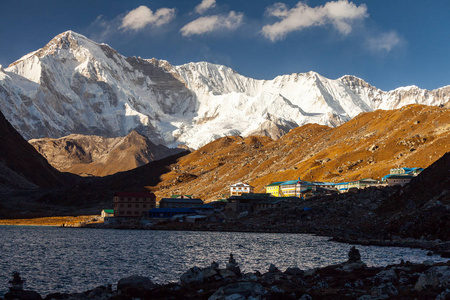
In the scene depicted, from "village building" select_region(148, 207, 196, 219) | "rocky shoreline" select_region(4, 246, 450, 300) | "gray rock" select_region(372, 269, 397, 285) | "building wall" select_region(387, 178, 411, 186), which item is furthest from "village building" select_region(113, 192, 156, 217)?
"gray rock" select_region(372, 269, 397, 285)

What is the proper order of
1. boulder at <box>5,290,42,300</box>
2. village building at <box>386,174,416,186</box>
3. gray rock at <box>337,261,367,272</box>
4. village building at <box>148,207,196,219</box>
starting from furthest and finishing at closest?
village building at <box>148,207,196,219</box>, village building at <box>386,174,416,186</box>, gray rock at <box>337,261,367,272</box>, boulder at <box>5,290,42,300</box>

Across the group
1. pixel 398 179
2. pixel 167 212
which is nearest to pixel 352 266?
pixel 398 179

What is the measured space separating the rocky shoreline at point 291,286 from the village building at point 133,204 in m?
129

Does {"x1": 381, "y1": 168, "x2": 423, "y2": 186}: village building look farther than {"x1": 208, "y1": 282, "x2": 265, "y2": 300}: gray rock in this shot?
Yes

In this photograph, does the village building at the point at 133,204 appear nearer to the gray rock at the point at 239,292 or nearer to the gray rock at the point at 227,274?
the gray rock at the point at 227,274

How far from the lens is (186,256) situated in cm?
7006

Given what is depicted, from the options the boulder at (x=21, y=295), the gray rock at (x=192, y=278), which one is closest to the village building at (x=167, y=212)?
the gray rock at (x=192, y=278)

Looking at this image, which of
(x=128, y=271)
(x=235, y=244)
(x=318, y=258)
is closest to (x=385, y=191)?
(x=235, y=244)

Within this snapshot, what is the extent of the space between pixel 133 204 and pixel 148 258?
107m

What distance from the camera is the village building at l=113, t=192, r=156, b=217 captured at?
17100 cm

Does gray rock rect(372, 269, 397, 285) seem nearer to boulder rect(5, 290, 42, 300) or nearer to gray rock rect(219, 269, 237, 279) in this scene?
gray rock rect(219, 269, 237, 279)

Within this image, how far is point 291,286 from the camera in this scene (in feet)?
122

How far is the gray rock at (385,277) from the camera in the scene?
38156mm

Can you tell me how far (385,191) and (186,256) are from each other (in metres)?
77.8
